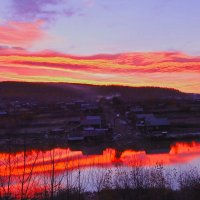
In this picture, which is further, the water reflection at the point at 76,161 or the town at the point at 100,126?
the town at the point at 100,126

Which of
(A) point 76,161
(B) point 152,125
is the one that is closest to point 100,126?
(B) point 152,125

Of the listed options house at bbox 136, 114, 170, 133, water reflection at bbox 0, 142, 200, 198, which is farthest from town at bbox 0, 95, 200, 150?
water reflection at bbox 0, 142, 200, 198

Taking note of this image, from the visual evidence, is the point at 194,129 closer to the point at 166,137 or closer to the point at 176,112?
the point at 166,137

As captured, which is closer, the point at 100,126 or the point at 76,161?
the point at 76,161

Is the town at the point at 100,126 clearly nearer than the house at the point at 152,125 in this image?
Yes

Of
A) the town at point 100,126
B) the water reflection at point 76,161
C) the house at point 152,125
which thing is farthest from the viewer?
the house at point 152,125

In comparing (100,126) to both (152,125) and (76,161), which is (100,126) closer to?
(152,125)

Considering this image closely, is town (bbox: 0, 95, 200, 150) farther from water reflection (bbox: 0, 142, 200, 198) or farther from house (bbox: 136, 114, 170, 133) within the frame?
water reflection (bbox: 0, 142, 200, 198)

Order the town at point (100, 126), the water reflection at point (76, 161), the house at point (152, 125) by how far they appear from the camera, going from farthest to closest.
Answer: the house at point (152, 125)
the town at point (100, 126)
the water reflection at point (76, 161)

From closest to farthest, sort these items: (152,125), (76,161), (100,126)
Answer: (76,161)
(152,125)
(100,126)

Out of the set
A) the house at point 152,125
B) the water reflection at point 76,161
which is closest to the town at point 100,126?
the house at point 152,125

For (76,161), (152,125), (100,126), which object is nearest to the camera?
(76,161)

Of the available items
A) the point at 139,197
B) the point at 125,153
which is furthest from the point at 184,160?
the point at 139,197

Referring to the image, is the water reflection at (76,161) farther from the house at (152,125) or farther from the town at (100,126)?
the house at (152,125)
